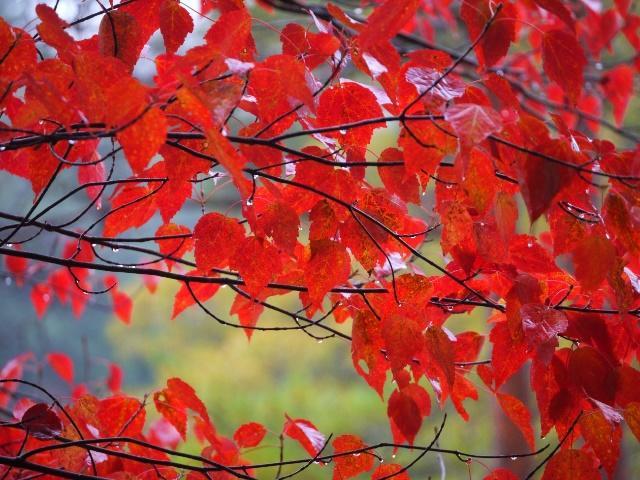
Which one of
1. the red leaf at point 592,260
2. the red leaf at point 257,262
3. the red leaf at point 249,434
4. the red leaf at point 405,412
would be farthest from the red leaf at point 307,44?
the red leaf at point 249,434

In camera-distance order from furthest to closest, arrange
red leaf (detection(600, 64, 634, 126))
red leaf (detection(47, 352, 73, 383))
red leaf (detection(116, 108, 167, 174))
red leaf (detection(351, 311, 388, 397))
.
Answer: red leaf (detection(600, 64, 634, 126)) → red leaf (detection(47, 352, 73, 383)) → red leaf (detection(351, 311, 388, 397)) → red leaf (detection(116, 108, 167, 174))

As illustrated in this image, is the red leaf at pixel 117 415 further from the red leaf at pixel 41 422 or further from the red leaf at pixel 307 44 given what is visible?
the red leaf at pixel 307 44

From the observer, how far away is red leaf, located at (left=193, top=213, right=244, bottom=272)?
0.76 metres

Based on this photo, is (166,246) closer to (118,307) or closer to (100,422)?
(100,422)

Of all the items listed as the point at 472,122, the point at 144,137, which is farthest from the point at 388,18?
the point at 144,137

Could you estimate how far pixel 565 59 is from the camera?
2.44 ft

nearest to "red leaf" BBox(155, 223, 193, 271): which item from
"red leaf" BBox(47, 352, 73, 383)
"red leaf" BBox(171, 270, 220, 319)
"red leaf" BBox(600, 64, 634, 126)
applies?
"red leaf" BBox(171, 270, 220, 319)

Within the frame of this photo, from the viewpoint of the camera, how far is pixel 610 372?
0.73 m

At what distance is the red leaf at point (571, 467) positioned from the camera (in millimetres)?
703

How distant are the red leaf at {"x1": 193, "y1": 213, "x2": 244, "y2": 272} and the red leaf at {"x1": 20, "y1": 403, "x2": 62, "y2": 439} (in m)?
0.27

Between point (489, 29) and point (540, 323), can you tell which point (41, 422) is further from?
point (489, 29)

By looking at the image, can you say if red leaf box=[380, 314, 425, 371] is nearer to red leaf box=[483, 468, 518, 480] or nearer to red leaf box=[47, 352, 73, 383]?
red leaf box=[483, 468, 518, 480]

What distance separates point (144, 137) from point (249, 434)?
578 millimetres

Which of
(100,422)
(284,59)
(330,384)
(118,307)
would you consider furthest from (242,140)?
(330,384)
